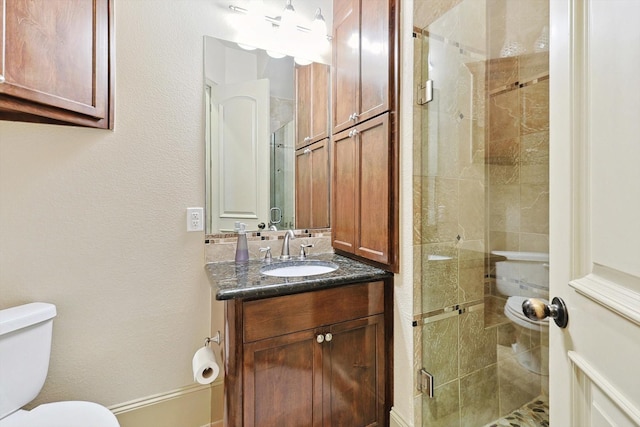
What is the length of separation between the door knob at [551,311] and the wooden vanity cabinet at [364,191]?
724 millimetres

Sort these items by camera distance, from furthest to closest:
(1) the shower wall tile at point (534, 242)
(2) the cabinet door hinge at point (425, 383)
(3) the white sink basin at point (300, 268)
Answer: (3) the white sink basin at point (300, 268), (2) the cabinet door hinge at point (425, 383), (1) the shower wall tile at point (534, 242)

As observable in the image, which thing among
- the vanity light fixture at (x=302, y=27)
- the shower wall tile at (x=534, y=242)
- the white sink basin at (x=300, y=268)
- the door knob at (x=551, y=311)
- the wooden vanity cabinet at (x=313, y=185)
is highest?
the vanity light fixture at (x=302, y=27)

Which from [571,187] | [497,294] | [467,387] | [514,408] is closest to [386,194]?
[497,294]

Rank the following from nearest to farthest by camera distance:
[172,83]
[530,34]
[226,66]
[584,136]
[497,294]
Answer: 1. [584,136]
2. [530,34]
3. [497,294]
4. [172,83]
5. [226,66]

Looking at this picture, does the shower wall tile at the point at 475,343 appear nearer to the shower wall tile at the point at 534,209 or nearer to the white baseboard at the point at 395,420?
the white baseboard at the point at 395,420

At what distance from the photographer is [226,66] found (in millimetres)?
1667

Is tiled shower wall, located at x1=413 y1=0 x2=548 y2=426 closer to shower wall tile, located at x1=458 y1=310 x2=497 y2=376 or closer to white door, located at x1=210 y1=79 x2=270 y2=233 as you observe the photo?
shower wall tile, located at x1=458 y1=310 x2=497 y2=376

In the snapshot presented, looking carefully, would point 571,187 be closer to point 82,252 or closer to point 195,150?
point 195,150

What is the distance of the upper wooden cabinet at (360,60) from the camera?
1.38 metres

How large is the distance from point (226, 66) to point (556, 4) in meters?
1.51

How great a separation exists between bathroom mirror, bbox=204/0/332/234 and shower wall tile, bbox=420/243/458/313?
85cm

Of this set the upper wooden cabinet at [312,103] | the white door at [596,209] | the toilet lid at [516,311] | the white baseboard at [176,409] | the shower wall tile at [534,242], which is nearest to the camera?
the white door at [596,209]

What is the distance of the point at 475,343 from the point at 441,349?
0.17m

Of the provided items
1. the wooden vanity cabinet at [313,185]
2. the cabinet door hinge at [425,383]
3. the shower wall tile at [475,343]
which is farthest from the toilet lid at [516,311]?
the wooden vanity cabinet at [313,185]
